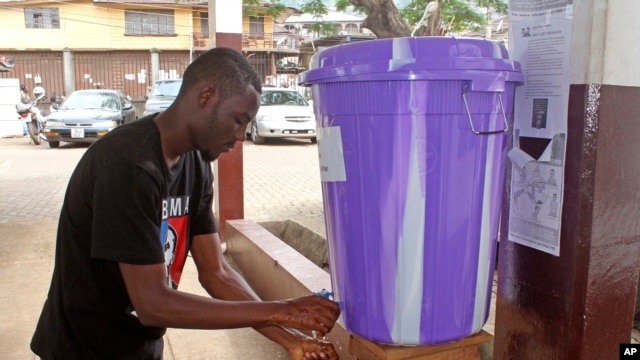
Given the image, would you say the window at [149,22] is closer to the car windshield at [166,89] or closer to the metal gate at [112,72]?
the metal gate at [112,72]

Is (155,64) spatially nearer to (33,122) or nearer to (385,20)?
(33,122)

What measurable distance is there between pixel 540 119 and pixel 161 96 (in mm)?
13889

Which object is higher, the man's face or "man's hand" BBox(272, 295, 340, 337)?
the man's face

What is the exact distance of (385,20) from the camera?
17.5 feet

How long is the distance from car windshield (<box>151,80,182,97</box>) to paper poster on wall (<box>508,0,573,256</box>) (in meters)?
13.7

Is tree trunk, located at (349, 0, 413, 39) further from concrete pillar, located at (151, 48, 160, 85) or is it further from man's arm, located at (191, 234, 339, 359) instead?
concrete pillar, located at (151, 48, 160, 85)

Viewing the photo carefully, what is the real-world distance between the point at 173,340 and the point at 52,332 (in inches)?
82.4

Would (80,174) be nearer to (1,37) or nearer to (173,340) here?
(173,340)

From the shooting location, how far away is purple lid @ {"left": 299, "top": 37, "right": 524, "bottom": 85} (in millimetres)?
1326

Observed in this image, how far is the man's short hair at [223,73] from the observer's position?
1.70m

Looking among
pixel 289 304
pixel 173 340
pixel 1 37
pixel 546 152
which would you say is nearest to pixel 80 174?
pixel 289 304

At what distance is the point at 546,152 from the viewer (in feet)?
5.44

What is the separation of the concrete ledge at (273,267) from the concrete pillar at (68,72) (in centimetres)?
2451

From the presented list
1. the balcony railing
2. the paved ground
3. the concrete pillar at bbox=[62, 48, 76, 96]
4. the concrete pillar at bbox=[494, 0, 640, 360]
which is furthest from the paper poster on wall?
the balcony railing
